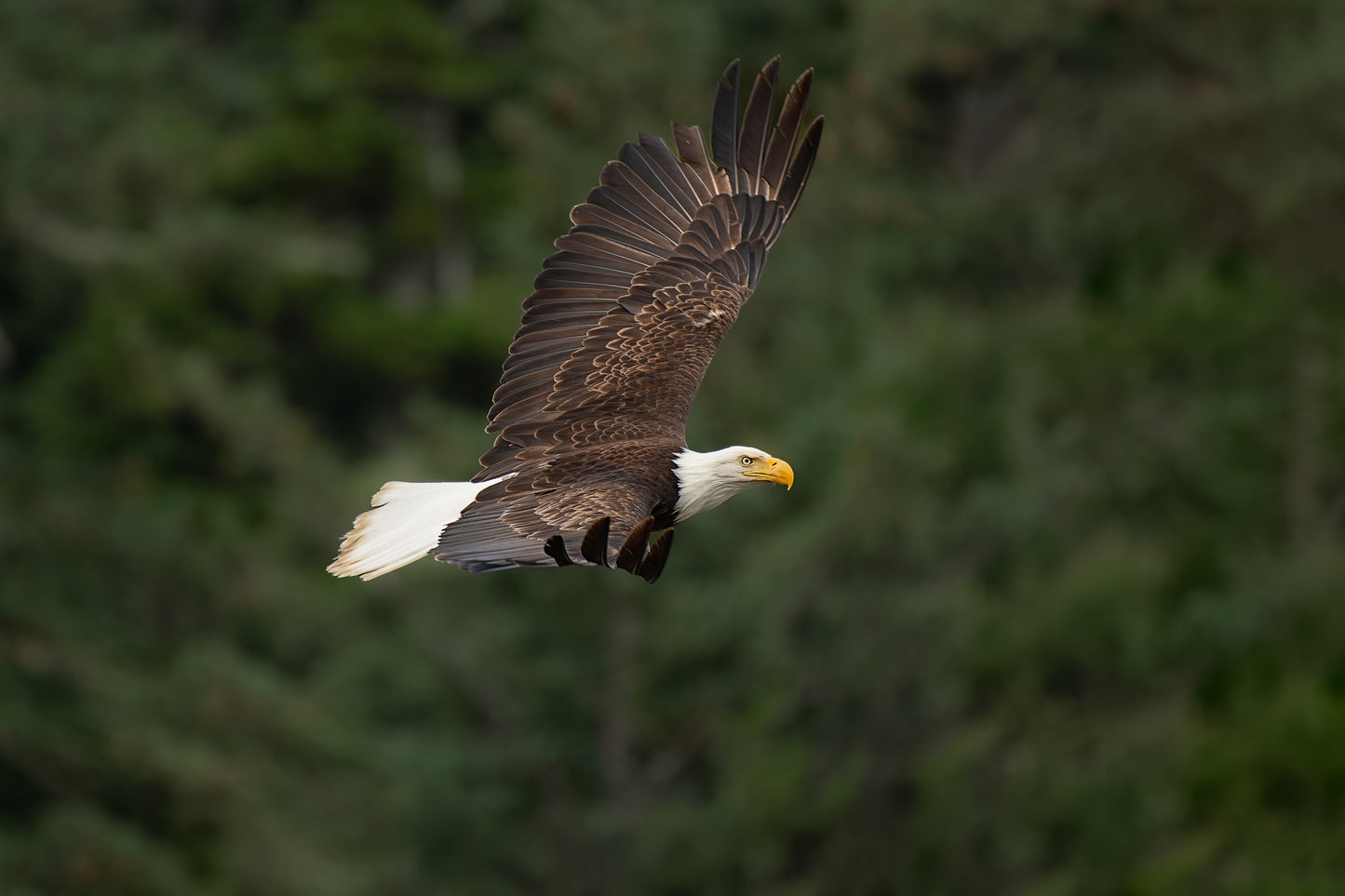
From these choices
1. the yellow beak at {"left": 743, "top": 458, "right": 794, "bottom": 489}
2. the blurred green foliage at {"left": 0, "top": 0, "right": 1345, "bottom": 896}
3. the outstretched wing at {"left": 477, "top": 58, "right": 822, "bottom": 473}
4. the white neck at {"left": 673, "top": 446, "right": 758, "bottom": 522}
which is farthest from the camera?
the blurred green foliage at {"left": 0, "top": 0, "right": 1345, "bottom": 896}

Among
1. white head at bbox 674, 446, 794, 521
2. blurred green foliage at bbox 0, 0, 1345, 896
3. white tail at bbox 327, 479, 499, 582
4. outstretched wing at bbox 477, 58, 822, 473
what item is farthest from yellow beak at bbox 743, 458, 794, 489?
blurred green foliage at bbox 0, 0, 1345, 896

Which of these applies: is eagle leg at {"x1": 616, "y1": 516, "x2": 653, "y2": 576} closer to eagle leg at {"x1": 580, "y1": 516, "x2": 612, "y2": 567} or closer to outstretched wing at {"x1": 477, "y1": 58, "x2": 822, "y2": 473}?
eagle leg at {"x1": 580, "y1": 516, "x2": 612, "y2": 567}

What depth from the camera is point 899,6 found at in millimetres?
32688

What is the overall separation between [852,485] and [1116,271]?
10.7 metres

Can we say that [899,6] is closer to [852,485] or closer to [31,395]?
[852,485]

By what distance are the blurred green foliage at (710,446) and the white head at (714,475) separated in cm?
1255

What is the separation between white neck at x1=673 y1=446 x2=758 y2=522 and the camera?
34.0 feet

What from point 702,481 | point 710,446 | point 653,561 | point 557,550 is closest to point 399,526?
point 702,481

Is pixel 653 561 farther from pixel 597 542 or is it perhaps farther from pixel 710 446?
pixel 710 446

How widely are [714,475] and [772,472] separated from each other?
37cm

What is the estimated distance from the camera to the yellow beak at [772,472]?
1060cm

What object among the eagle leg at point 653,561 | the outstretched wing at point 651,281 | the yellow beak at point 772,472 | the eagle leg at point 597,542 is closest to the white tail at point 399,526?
the outstretched wing at point 651,281

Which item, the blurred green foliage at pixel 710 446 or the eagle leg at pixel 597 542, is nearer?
the eagle leg at pixel 597 542

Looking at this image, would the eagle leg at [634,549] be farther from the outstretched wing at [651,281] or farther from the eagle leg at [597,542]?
the outstretched wing at [651,281]
